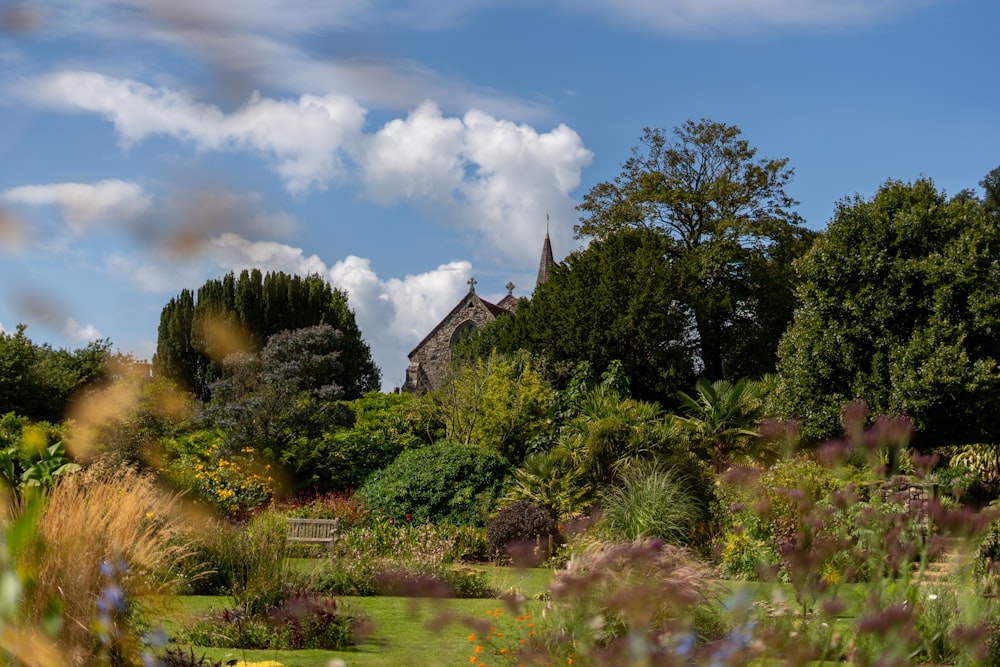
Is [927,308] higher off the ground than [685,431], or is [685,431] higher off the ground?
[927,308]

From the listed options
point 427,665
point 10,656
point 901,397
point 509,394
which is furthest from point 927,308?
point 10,656

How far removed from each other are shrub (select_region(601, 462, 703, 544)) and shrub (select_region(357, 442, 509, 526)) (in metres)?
2.59

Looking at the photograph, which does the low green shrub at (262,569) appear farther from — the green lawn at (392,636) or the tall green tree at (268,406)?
the tall green tree at (268,406)

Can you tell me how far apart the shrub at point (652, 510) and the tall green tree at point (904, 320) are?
629 cm

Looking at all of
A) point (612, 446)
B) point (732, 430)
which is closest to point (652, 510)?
point (612, 446)

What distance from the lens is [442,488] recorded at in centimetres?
1612

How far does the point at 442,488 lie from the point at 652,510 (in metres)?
4.19

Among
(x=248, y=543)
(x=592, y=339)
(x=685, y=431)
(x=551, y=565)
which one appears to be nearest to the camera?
A: (x=248, y=543)

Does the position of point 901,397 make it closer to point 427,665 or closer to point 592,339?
point 592,339

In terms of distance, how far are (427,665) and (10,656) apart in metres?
2.69

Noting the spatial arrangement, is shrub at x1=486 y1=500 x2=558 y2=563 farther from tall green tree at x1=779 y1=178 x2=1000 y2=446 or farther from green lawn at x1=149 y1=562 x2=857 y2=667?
tall green tree at x1=779 y1=178 x2=1000 y2=446

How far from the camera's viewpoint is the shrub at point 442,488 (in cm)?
1586

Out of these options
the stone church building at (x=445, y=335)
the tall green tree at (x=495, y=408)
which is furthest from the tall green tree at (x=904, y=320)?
the stone church building at (x=445, y=335)

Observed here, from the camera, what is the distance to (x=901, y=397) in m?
18.1
